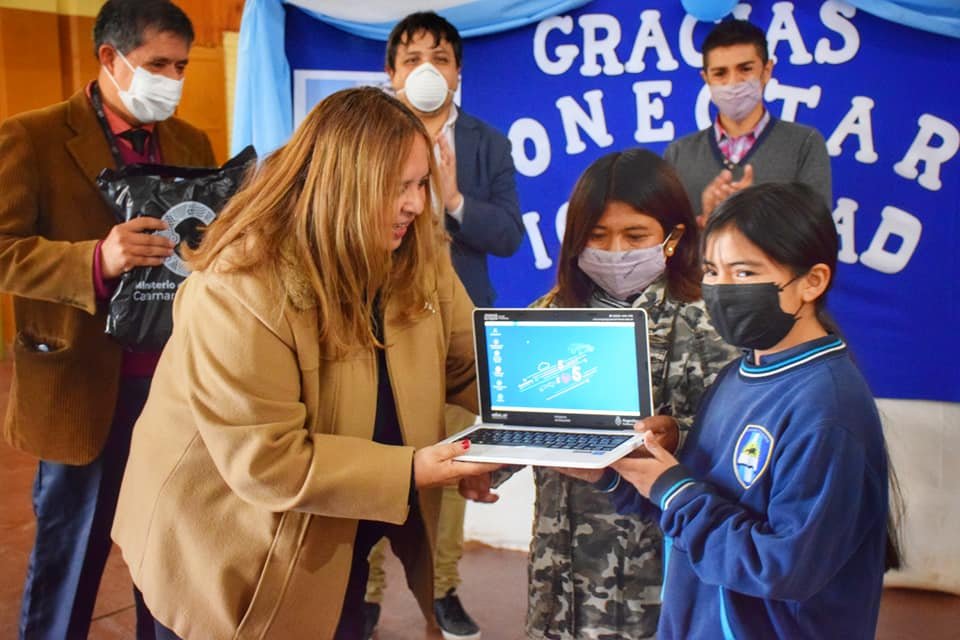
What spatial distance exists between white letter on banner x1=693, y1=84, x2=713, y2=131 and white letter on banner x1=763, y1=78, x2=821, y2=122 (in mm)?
194

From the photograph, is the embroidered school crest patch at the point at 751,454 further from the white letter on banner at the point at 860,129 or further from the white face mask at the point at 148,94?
the white letter on banner at the point at 860,129

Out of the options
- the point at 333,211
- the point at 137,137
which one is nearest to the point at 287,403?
the point at 333,211

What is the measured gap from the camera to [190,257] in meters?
1.70

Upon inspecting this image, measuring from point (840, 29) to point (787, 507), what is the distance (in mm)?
2325

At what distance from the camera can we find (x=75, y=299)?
7.20 feet

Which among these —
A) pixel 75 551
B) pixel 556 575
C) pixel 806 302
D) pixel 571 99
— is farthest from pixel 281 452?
pixel 571 99

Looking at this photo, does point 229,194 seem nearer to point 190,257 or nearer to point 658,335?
point 190,257

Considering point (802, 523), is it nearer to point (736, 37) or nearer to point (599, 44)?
point (736, 37)

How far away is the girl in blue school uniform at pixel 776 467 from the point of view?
1.29 m

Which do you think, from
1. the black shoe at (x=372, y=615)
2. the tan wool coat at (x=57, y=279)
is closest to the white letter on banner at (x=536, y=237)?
the black shoe at (x=372, y=615)

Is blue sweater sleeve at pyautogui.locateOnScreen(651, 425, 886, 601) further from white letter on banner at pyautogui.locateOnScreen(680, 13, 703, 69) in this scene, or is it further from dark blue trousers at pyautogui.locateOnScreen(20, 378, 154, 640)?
white letter on banner at pyautogui.locateOnScreen(680, 13, 703, 69)

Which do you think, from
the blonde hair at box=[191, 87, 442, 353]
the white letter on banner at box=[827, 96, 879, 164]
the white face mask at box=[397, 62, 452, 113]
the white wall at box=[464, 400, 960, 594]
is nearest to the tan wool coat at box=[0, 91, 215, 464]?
the blonde hair at box=[191, 87, 442, 353]

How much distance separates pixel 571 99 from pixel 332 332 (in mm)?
2116

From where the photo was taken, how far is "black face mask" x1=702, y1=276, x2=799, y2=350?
142 cm
